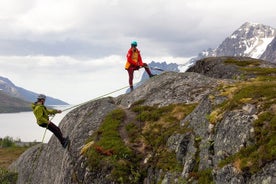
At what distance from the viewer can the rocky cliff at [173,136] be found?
15.0m

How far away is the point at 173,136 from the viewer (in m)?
22.1

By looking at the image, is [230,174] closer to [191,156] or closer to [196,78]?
[191,156]

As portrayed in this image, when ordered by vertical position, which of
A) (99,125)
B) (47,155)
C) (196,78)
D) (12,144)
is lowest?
(12,144)

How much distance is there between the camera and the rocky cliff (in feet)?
49.3

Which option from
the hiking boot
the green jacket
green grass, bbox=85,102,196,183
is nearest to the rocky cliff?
green grass, bbox=85,102,196,183

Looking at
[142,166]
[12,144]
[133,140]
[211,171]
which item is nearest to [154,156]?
[142,166]

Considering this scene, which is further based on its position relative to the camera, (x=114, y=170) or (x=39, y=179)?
(x=39, y=179)

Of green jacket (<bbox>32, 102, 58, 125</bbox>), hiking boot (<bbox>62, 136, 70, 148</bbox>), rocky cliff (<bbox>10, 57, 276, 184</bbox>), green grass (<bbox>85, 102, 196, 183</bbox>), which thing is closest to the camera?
rocky cliff (<bbox>10, 57, 276, 184</bbox>)

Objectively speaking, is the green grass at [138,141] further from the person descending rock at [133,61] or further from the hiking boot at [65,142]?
the person descending rock at [133,61]

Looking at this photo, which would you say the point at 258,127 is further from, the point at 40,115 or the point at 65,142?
the point at 65,142

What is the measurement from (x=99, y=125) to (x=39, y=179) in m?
10.8

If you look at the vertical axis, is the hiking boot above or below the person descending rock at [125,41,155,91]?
below

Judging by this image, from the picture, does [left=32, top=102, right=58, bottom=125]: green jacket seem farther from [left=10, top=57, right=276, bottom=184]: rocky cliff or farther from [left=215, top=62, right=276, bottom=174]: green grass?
[left=215, top=62, right=276, bottom=174]: green grass

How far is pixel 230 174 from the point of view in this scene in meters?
14.6
